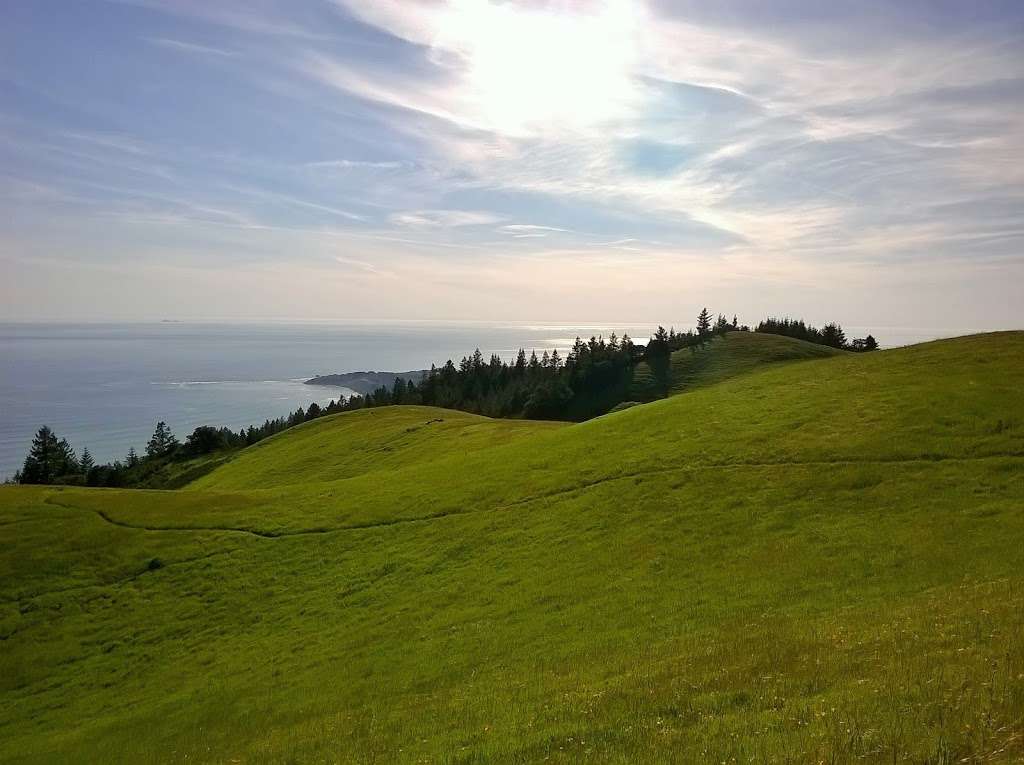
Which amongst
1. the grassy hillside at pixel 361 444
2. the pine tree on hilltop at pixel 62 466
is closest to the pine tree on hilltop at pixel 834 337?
the grassy hillside at pixel 361 444

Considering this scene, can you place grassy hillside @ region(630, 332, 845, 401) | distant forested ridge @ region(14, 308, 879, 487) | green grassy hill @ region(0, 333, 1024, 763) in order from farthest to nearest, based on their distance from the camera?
distant forested ridge @ region(14, 308, 879, 487) → grassy hillside @ region(630, 332, 845, 401) → green grassy hill @ region(0, 333, 1024, 763)

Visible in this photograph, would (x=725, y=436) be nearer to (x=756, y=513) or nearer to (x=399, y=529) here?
(x=756, y=513)

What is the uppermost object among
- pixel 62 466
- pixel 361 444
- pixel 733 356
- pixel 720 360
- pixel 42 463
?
pixel 733 356

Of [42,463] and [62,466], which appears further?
[62,466]

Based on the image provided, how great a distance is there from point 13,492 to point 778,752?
2774 inches

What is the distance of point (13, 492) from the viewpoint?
5712 centimetres

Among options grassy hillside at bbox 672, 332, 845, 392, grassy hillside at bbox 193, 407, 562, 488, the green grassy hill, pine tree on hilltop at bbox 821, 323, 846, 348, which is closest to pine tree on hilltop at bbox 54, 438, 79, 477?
grassy hillside at bbox 193, 407, 562, 488

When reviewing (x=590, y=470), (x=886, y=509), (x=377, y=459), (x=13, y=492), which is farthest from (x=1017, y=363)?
(x=13, y=492)

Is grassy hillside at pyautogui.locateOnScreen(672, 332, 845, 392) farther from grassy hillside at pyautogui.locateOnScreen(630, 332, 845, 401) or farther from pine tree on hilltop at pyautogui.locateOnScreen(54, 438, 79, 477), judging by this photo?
pine tree on hilltop at pyautogui.locateOnScreen(54, 438, 79, 477)

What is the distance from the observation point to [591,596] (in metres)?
27.0

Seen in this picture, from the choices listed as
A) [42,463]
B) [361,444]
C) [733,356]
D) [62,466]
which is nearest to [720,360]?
[733,356]

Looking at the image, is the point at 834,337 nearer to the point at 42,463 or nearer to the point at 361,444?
the point at 361,444

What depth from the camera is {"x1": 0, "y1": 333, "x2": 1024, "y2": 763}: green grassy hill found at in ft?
43.7

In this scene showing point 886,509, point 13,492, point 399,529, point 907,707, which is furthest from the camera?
point 13,492
